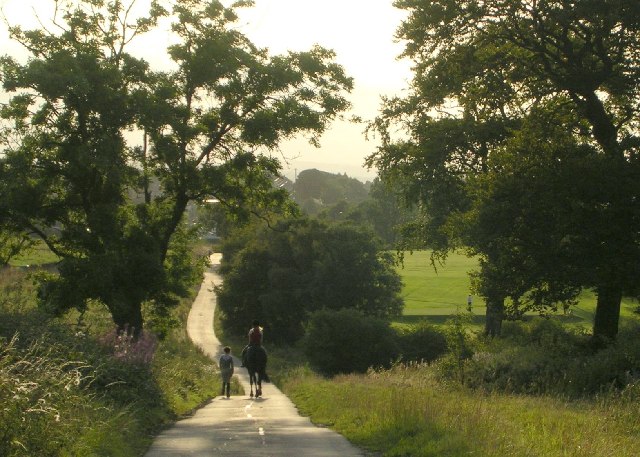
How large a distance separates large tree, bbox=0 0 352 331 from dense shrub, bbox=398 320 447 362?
22775 mm

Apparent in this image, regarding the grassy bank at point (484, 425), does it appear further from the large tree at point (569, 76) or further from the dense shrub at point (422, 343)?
the dense shrub at point (422, 343)

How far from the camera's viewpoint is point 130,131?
92.6ft

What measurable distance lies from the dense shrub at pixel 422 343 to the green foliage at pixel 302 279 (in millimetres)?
20324

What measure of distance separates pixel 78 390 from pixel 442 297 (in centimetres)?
8090

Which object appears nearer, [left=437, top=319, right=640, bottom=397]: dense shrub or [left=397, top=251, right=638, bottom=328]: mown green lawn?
[left=437, top=319, right=640, bottom=397]: dense shrub

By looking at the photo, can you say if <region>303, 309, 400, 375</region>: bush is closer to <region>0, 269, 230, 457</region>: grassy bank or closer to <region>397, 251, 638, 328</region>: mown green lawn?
<region>397, 251, 638, 328</region>: mown green lawn

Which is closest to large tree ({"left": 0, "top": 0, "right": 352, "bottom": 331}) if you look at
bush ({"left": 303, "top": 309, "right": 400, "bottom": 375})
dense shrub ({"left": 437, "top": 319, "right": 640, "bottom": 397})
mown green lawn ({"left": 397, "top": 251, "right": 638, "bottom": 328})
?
dense shrub ({"left": 437, "top": 319, "right": 640, "bottom": 397})

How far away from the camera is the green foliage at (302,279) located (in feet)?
241

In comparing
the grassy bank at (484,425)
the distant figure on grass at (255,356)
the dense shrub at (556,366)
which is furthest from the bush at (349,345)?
the grassy bank at (484,425)

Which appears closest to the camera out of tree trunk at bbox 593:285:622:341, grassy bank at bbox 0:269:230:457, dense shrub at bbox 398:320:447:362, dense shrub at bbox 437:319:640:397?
grassy bank at bbox 0:269:230:457

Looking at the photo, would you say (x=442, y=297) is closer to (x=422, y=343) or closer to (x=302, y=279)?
A: (x=302, y=279)

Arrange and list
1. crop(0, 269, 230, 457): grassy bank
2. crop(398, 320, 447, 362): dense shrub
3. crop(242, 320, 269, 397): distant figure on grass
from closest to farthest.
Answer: crop(0, 269, 230, 457): grassy bank < crop(242, 320, 269, 397): distant figure on grass < crop(398, 320, 447, 362): dense shrub

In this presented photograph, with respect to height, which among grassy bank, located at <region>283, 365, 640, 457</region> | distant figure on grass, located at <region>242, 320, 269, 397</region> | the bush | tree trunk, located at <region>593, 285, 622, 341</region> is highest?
tree trunk, located at <region>593, 285, 622, 341</region>

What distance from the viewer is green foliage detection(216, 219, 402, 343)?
7356 centimetres
